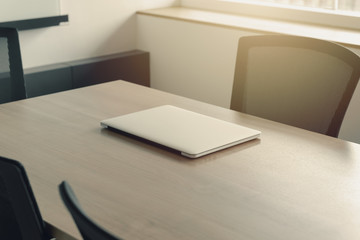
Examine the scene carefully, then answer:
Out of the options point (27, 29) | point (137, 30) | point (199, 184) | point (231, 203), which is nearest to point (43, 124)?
point (199, 184)

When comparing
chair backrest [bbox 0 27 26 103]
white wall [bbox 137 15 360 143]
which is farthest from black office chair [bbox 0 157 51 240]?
white wall [bbox 137 15 360 143]

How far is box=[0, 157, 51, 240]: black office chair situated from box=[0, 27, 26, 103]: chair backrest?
4.02ft

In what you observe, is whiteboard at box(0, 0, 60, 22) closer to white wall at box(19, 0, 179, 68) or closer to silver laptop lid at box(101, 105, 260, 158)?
white wall at box(19, 0, 179, 68)

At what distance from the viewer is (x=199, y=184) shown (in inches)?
59.6

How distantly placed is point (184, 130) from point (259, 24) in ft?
6.94

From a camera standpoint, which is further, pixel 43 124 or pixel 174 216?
pixel 43 124

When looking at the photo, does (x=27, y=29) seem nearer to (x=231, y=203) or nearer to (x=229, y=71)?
(x=229, y=71)

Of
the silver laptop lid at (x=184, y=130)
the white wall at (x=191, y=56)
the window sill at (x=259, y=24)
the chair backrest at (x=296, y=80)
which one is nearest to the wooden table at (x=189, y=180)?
the silver laptop lid at (x=184, y=130)

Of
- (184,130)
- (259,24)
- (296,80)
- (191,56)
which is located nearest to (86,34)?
(191,56)

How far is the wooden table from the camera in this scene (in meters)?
1.30

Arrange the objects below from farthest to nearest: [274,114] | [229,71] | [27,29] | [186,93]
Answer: [186,93] < [229,71] < [27,29] < [274,114]

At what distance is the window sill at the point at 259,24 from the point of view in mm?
3373

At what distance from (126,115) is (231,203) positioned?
0.69 meters

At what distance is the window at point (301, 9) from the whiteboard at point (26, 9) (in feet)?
4.28
